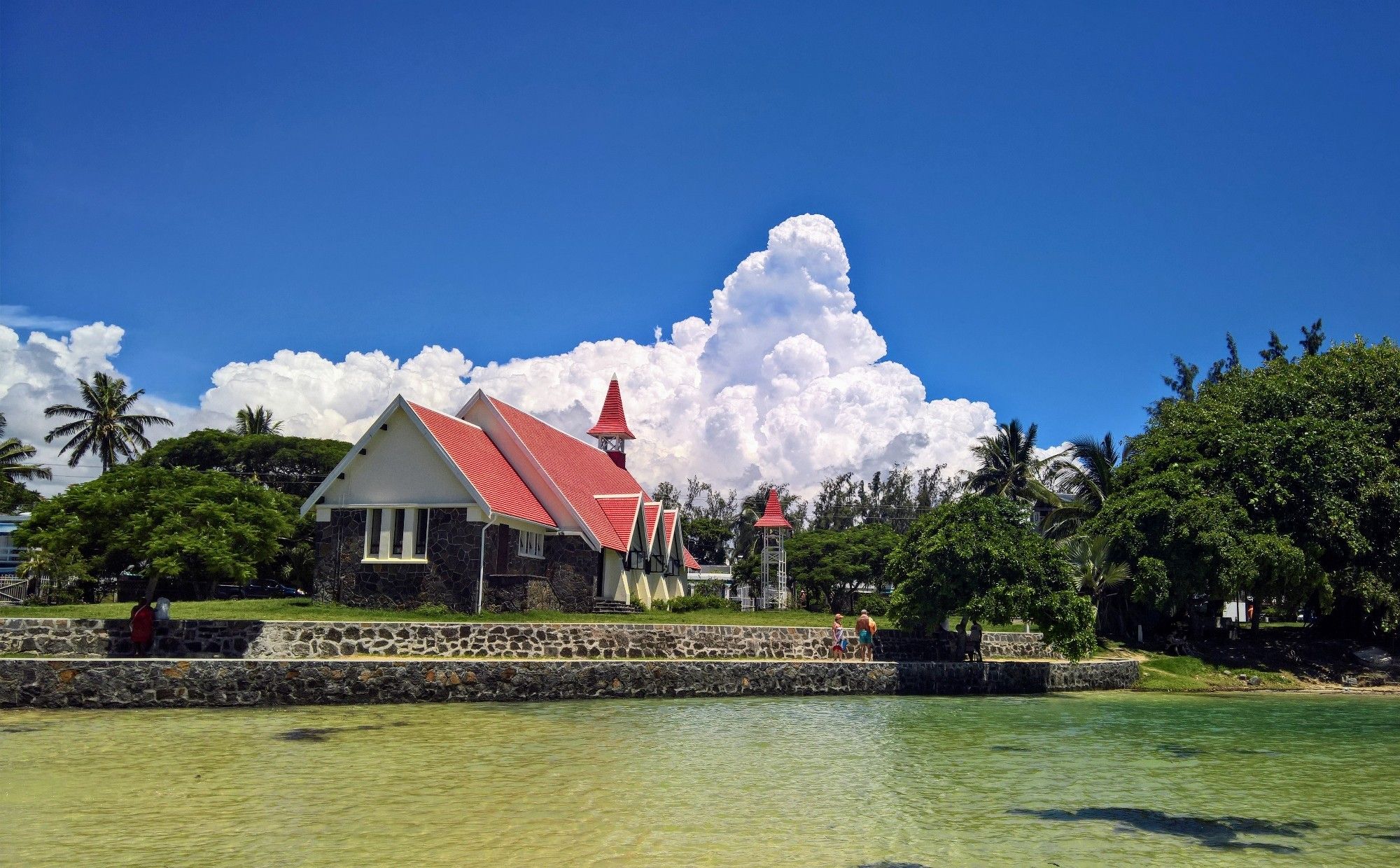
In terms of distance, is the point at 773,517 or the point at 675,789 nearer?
the point at 675,789

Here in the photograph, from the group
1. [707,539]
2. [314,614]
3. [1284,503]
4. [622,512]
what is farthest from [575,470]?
[707,539]

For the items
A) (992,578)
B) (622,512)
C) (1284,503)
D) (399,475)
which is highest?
(399,475)

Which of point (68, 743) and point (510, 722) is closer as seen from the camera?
point (68, 743)

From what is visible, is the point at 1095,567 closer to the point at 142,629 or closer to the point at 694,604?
the point at 694,604

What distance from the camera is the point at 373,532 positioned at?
1132 inches

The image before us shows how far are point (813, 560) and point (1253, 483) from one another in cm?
2539

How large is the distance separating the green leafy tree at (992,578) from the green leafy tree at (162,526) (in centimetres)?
2029

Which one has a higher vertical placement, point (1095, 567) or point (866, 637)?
point (1095, 567)

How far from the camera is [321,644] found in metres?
21.8

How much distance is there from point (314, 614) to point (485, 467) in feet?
21.5

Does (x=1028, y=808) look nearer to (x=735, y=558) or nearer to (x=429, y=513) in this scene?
(x=429, y=513)

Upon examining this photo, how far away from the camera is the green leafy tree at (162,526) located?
100 feet

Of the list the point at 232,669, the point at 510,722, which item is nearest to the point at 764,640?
the point at 510,722

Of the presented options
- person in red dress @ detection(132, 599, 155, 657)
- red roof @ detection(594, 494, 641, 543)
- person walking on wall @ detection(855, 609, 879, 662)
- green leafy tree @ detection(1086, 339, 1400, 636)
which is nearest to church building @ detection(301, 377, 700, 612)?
red roof @ detection(594, 494, 641, 543)
